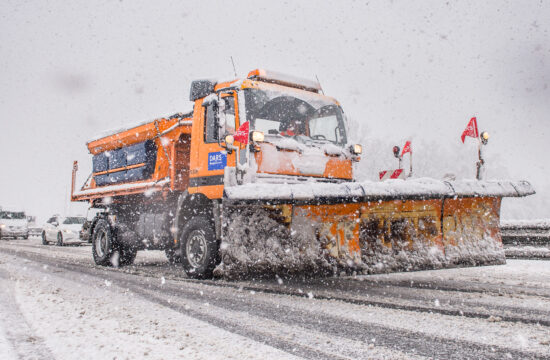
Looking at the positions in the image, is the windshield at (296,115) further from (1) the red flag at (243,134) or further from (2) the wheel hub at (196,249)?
(2) the wheel hub at (196,249)

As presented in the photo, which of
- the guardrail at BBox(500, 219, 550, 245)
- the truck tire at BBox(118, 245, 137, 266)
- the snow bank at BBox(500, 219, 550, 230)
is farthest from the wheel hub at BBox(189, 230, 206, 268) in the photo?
the snow bank at BBox(500, 219, 550, 230)

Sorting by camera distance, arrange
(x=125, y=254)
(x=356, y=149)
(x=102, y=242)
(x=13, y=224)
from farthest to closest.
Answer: (x=13, y=224)
(x=102, y=242)
(x=125, y=254)
(x=356, y=149)

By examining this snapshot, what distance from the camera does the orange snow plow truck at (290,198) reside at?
18.2ft

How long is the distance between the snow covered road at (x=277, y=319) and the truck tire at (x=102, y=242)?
9.02ft

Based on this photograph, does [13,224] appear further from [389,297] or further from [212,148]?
[389,297]

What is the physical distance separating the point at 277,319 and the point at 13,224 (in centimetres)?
2637

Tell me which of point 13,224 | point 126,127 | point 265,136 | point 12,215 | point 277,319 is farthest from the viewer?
point 12,215

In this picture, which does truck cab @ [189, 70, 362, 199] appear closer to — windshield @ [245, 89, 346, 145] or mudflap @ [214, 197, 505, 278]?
windshield @ [245, 89, 346, 145]

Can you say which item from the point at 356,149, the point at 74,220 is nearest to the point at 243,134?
the point at 356,149

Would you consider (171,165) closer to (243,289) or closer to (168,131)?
(168,131)

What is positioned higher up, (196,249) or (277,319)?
(196,249)

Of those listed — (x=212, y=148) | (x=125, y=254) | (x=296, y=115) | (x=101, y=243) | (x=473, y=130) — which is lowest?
(x=125, y=254)

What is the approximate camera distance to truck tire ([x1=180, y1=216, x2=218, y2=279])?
6.32 m

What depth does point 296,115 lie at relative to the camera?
6848 mm
